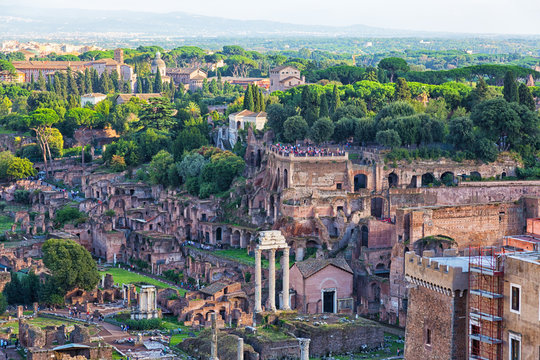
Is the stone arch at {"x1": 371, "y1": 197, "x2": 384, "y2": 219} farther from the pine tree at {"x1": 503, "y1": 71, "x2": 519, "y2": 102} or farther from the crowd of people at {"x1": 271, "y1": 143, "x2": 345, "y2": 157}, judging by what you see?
the pine tree at {"x1": 503, "y1": 71, "x2": 519, "y2": 102}

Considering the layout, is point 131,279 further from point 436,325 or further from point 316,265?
point 436,325

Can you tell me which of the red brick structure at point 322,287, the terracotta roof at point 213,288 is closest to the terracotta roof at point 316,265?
the red brick structure at point 322,287

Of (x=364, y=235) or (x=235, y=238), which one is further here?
(x=235, y=238)

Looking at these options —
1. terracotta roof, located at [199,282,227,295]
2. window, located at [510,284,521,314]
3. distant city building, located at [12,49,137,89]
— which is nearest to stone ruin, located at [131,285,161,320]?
terracotta roof, located at [199,282,227,295]

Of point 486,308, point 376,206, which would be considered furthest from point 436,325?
point 376,206

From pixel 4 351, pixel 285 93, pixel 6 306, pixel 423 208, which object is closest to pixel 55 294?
pixel 6 306

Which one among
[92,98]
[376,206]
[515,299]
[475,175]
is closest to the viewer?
[515,299]

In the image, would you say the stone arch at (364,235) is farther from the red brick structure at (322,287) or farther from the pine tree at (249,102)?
the pine tree at (249,102)

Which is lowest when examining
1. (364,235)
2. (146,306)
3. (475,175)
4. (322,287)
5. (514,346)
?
(146,306)
